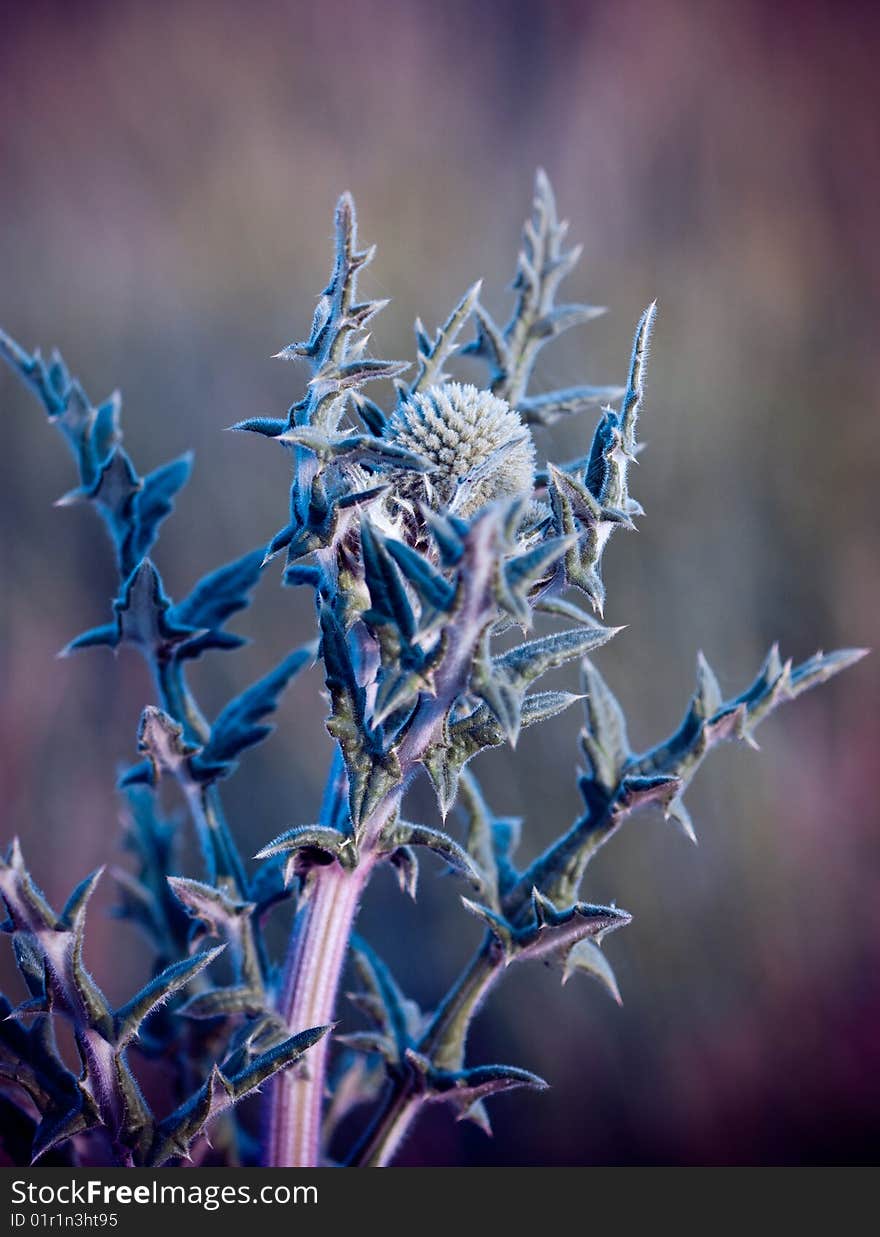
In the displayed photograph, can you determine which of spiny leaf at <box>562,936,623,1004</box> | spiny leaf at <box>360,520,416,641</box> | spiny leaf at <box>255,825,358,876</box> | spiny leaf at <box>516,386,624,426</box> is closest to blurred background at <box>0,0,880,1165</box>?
spiny leaf at <box>516,386,624,426</box>

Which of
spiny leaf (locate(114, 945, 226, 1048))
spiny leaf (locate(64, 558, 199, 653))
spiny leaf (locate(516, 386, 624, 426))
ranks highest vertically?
spiny leaf (locate(516, 386, 624, 426))

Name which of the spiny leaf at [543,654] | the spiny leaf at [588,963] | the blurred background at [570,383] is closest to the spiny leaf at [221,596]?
the spiny leaf at [543,654]

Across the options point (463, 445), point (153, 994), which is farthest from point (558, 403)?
point (153, 994)

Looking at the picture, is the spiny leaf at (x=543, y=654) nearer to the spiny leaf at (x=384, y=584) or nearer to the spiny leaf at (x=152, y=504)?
the spiny leaf at (x=384, y=584)

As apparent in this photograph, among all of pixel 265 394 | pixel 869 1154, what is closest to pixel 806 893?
pixel 869 1154

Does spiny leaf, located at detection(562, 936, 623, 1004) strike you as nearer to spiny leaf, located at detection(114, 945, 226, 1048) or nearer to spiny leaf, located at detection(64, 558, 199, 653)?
spiny leaf, located at detection(114, 945, 226, 1048)
